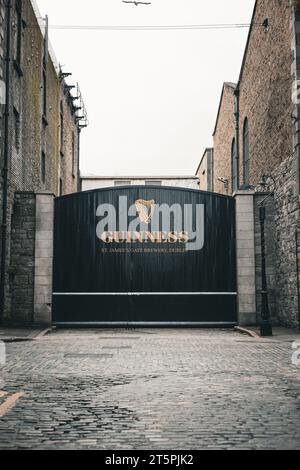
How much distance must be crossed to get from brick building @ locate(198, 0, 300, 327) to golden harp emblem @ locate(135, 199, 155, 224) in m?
3.41

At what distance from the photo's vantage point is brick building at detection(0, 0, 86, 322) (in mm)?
19094

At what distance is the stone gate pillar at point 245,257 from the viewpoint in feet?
66.1

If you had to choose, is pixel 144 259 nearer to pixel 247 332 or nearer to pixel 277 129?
pixel 247 332

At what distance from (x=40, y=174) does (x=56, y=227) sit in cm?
479

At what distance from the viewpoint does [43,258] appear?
2028 cm

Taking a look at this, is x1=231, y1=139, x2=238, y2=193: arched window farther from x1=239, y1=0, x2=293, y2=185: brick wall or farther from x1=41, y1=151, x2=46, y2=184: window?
x1=41, y1=151, x2=46, y2=184: window

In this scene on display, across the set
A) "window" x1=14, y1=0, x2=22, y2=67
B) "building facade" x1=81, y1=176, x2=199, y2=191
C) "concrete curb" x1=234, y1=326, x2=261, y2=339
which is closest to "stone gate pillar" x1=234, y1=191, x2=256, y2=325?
"concrete curb" x1=234, y1=326, x2=261, y2=339

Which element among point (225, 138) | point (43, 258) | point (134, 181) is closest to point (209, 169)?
point (225, 138)

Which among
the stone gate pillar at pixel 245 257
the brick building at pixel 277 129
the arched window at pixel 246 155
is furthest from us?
the arched window at pixel 246 155

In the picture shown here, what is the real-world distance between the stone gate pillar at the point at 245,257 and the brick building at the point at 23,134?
6.85 meters

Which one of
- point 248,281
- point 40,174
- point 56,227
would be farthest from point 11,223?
point 248,281

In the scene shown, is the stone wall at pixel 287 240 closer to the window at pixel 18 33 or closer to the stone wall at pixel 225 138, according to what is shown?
the window at pixel 18 33

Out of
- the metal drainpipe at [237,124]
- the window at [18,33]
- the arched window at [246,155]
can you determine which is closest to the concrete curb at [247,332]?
the arched window at [246,155]

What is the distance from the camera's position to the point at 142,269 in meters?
20.8
